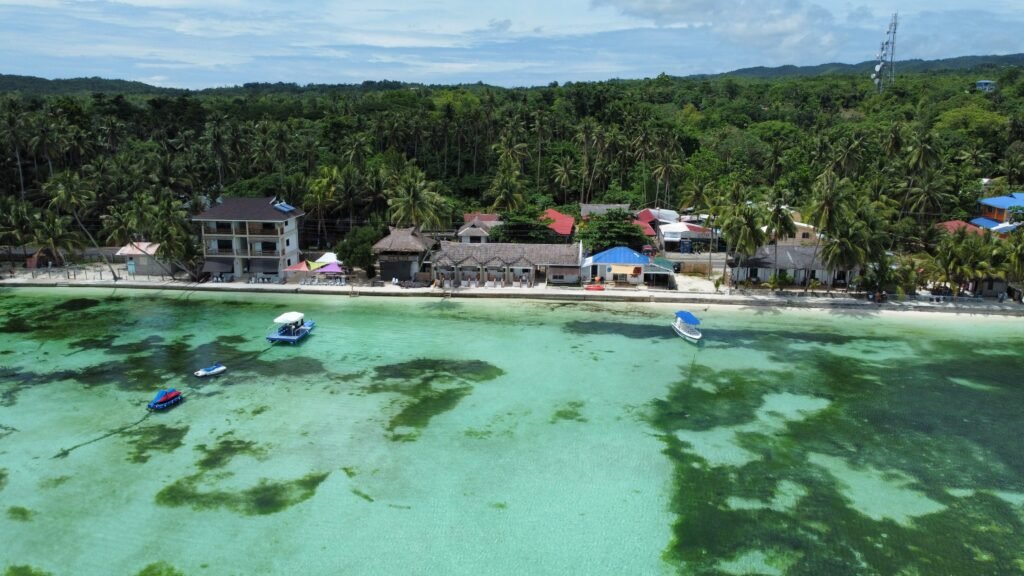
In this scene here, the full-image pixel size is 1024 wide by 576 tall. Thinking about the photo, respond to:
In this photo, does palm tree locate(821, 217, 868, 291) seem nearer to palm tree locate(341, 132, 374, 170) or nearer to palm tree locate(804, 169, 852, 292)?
palm tree locate(804, 169, 852, 292)

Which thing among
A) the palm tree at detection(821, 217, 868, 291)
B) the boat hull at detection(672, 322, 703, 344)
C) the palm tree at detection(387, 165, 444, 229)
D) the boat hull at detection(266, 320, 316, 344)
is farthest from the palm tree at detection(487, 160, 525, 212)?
the palm tree at detection(821, 217, 868, 291)

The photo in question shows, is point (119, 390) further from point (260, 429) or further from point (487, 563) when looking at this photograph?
point (487, 563)

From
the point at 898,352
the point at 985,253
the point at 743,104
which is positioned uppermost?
the point at 743,104

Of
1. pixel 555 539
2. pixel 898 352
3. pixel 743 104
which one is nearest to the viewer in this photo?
pixel 555 539

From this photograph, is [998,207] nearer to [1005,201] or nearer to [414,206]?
[1005,201]

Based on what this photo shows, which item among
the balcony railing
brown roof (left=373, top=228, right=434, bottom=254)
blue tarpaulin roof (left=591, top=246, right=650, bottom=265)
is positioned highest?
the balcony railing

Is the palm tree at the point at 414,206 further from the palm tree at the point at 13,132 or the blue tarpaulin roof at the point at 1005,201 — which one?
the blue tarpaulin roof at the point at 1005,201

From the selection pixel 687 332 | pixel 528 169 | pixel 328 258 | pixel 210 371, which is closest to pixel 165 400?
pixel 210 371

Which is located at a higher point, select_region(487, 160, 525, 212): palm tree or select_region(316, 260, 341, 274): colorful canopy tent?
select_region(487, 160, 525, 212): palm tree

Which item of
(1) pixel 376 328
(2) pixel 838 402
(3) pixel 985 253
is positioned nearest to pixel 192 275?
(1) pixel 376 328
